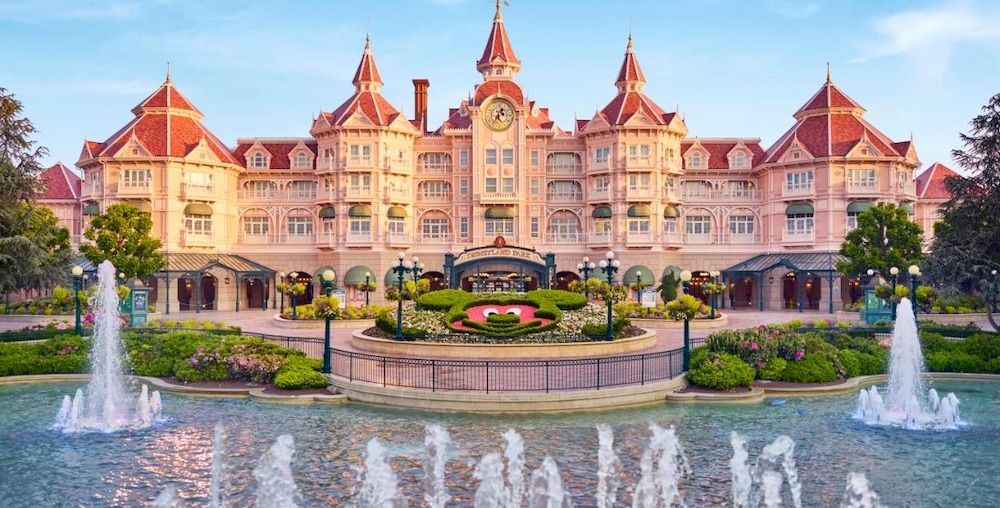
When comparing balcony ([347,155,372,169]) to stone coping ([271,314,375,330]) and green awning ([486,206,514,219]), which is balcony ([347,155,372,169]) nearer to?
green awning ([486,206,514,219])

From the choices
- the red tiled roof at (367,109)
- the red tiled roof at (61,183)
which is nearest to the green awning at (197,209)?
the red tiled roof at (367,109)

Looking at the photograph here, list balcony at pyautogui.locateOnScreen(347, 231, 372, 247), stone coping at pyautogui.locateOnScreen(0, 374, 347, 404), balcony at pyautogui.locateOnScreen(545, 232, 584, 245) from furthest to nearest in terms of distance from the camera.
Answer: balcony at pyautogui.locateOnScreen(545, 232, 584, 245), balcony at pyautogui.locateOnScreen(347, 231, 372, 247), stone coping at pyautogui.locateOnScreen(0, 374, 347, 404)

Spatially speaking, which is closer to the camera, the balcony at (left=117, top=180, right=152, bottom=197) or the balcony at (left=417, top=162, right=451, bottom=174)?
the balcony at (left=117, top=180, right=152, bottom=197)

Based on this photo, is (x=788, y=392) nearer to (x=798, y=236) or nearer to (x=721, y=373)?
(x=721, y=373)

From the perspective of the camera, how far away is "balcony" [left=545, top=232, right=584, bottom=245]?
5703 cm

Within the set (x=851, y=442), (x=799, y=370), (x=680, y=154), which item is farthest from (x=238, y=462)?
(x=680, y=154)

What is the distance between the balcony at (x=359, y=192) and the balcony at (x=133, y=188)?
14469mm

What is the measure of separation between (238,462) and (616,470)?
7.55 m

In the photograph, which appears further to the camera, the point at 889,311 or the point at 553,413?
the point at 889,311

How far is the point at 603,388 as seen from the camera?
19.4m

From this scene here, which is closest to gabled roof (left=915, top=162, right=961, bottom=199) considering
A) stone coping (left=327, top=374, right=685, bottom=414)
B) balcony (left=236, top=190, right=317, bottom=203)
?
balcony (left=236, top=190, right=317, bottom=203)

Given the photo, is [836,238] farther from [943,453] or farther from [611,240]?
[943,453]

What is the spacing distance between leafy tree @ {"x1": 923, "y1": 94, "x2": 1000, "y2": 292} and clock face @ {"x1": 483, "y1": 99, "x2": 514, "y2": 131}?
108ft

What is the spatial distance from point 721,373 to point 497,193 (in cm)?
3693
